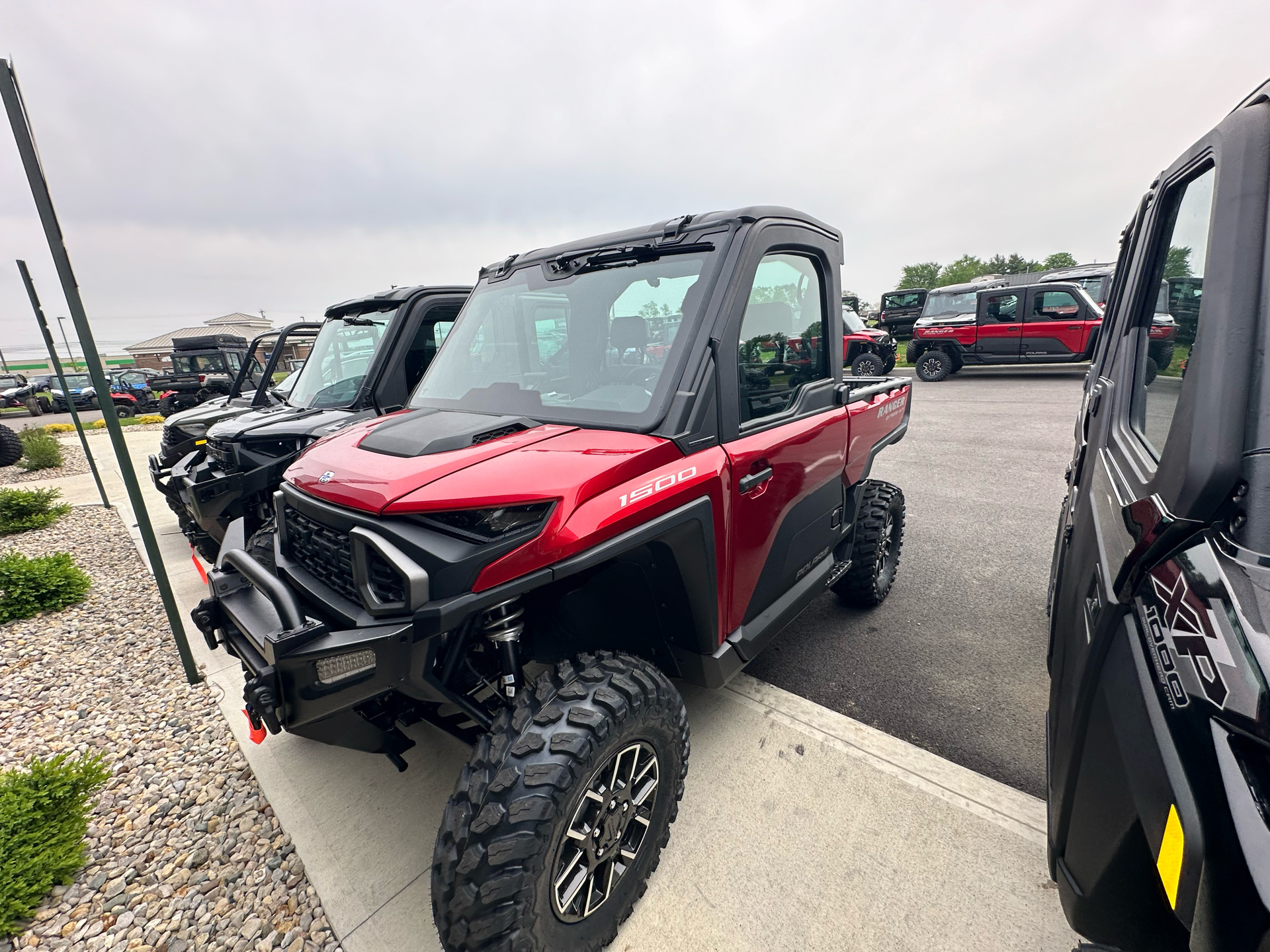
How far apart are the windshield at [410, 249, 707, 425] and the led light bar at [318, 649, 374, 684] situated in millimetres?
1017

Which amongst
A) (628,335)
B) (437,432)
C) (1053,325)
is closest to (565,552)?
(437,432)

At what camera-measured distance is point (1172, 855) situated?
764mm

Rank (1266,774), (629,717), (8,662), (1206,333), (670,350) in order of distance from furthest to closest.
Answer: (8,662)
(670,350)
(629,717)
(1206,333)
(1266,774)

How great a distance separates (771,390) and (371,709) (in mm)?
1879

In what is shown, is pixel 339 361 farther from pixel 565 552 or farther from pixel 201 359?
pixel 201 359

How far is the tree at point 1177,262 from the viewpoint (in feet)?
4.28

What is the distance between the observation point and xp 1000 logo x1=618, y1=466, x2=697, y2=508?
1.68 m

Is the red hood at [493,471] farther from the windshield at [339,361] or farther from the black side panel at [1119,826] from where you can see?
the windshield at [339,361]

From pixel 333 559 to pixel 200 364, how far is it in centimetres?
2051

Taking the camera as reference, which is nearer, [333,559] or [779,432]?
[333,559]

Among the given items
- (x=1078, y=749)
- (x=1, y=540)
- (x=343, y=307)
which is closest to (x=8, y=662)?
(x=343, y=307)

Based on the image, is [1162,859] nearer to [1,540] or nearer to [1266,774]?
[1266,774]

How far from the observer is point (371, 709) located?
1819 millimetres

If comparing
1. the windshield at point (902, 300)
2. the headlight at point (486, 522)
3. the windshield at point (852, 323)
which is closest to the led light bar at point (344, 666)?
the headlight at point (486, 522)
